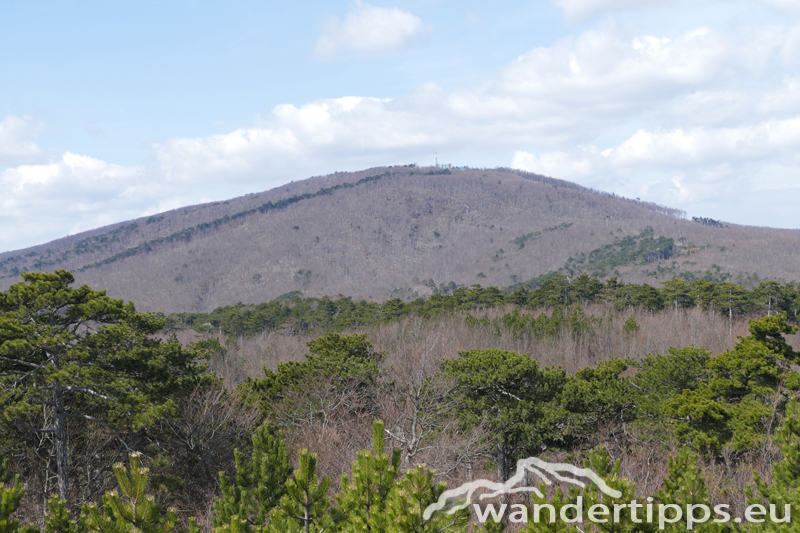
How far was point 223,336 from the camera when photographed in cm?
6412

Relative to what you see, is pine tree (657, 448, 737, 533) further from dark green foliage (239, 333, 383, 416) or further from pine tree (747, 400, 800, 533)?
dark green foliage (239, 333, 383, 416)

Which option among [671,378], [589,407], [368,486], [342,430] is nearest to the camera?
[368,486]

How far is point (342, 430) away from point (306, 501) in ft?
49.5

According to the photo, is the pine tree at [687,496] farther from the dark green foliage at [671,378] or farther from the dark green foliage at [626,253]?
the dark green foliage at [626,253]

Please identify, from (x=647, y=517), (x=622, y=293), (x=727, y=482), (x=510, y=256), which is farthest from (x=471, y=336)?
(x=510, y=256)

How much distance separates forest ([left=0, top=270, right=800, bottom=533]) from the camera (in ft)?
19.8

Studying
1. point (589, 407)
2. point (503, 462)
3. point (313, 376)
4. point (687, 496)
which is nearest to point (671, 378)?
point (589, 407)

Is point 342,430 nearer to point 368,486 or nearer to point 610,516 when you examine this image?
point 368,486

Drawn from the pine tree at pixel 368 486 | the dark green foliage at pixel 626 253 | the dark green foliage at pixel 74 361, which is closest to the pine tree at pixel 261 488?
the pine tree at pixel 368 486

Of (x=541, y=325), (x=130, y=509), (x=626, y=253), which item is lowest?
(x=541, y=325)

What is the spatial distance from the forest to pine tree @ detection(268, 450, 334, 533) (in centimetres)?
2

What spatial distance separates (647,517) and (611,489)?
0.62 meters

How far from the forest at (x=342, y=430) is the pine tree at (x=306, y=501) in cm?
2

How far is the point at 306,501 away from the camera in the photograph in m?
5.98
